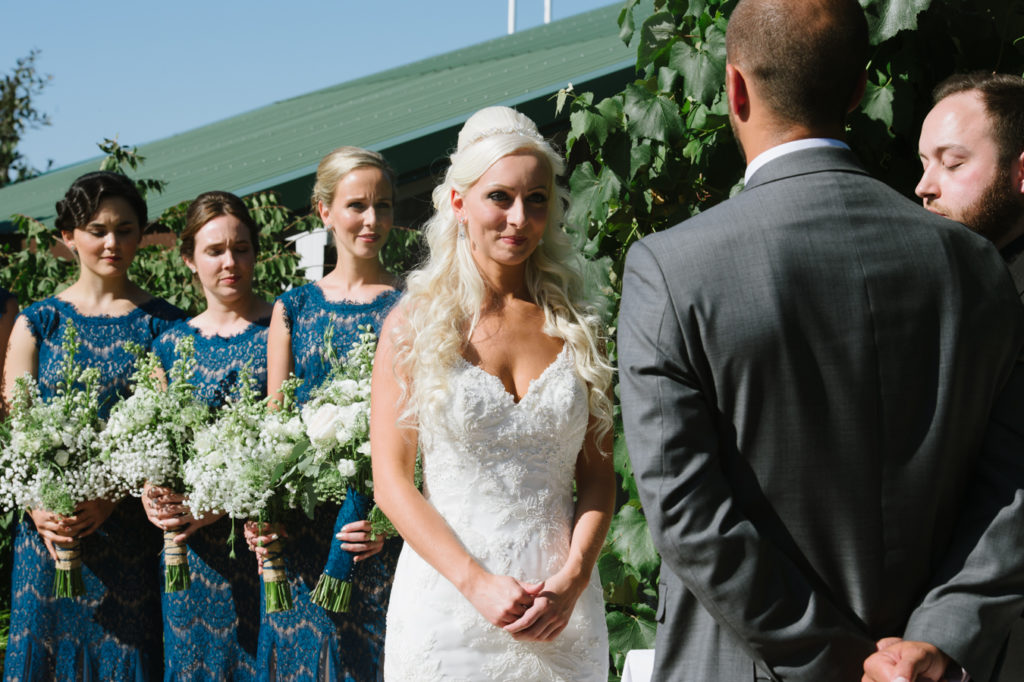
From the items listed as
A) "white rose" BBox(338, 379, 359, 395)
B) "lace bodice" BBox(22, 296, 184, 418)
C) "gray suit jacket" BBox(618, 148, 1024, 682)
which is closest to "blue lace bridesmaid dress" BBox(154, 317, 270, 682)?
"lace bodice" BBox(22, 296, 184, 418)

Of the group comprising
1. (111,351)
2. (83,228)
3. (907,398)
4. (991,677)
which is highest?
(83,228)

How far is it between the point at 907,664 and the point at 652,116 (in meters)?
2.20

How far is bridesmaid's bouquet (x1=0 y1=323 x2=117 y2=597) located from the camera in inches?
153

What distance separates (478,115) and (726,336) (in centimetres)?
154

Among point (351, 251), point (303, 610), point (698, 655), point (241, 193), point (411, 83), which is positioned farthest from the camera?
point (411, 83)

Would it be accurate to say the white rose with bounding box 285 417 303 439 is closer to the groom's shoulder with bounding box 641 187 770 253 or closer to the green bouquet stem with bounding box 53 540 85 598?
the green bouquet stem with bounding box 53 540 85 598

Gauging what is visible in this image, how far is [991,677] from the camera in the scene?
1851 millimetres

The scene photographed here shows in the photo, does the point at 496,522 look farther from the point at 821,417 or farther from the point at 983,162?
the point at 983,162

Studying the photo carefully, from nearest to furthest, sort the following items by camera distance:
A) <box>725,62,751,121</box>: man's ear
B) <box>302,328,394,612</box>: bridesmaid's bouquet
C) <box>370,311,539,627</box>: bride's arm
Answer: <box>725,62,751,121</box>: man's ear → <box>370,311,539,627</box>: bride's arm → <box>302,328,394,612</box>: bridesmaid's bouquet

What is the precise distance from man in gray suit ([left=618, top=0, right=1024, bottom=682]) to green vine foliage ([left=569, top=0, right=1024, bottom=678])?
4.91 ft

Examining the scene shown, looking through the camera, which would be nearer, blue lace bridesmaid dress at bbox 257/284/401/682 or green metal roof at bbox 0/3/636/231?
blue lace bridesmaid dress at bbox 257/284/401/682

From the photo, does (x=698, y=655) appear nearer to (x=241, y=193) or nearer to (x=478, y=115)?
Answer: (x=478, y=115)

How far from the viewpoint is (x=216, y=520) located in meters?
4.08

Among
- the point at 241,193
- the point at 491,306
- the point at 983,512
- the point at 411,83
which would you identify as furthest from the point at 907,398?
the point at 411,83
